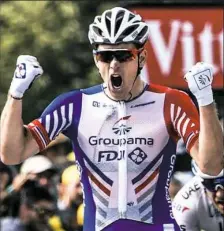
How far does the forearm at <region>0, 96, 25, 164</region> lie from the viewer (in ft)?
21.4

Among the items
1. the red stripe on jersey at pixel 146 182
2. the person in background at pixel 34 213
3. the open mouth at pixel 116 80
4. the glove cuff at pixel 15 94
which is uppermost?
the open mouth at pixel 116 80

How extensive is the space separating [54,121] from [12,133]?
12.3 inches

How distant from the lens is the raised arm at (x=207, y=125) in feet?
20.8

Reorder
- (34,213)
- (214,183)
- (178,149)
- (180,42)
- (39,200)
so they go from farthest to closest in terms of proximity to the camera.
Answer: (180,42), (178,149), (39,200), (34,213), (214,183)

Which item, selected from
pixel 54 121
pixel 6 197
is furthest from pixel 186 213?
pixel 6 197

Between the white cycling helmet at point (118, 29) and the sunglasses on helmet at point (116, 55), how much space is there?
0.07 m

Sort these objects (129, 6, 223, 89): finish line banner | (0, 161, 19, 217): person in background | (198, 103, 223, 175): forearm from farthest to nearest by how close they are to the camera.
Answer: (129, 6, 223, 89): finish line banner, (0, 161, 19, 217): person in background, (198, 103, 223, 175): forearm

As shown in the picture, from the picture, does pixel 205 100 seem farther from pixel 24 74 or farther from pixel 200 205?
pixel 200 205

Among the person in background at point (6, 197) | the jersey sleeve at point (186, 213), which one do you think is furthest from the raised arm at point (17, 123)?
the person in background at point (6, 197)

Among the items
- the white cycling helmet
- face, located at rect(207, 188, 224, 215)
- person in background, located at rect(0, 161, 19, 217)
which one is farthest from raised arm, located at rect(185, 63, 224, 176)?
person in background, located at rect(0, 161, 19, 217)

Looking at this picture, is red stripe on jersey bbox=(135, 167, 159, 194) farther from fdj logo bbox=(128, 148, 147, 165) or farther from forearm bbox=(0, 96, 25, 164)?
forearm bbox=(0, 96, 25, 164)

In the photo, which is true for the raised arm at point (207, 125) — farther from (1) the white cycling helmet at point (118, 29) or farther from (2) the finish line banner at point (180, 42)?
(2) the finish line banner at point (180, 42)

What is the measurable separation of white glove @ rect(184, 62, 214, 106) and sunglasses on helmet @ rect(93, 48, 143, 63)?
1.33 ft

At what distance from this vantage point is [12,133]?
257 inches
